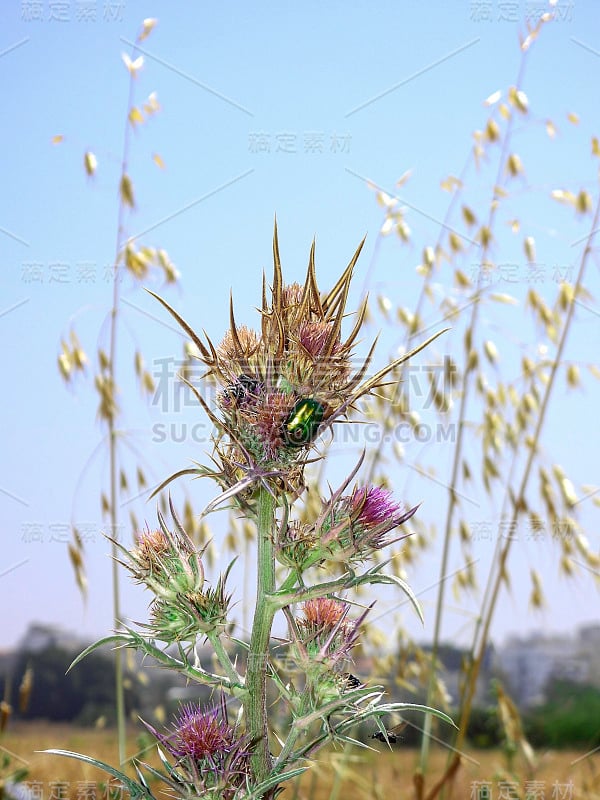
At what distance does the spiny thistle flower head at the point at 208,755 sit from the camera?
1.21m

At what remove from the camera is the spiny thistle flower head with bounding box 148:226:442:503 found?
1.20 m

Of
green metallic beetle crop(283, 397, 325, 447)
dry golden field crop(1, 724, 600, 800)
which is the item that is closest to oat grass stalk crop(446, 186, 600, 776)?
dry golden field crop(1, 724, 600, 800)

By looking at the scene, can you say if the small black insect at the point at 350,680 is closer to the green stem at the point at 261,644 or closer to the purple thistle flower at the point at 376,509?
the green stem at the point at 261,644

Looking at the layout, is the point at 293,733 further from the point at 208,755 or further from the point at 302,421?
the point at 302,421

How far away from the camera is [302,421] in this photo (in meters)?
1.19

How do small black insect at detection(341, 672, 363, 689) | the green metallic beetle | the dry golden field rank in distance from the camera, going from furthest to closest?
the dry golden field → small black insect at detection(341, 672, 363, 689) → the green metallic beetle

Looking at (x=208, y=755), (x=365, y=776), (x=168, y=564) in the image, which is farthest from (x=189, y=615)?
(x=365, y=776)

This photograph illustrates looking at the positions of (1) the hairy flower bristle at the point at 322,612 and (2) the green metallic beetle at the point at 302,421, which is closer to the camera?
(2) the green metallic beetle at the point at 302,421

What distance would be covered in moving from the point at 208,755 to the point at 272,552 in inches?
12.8

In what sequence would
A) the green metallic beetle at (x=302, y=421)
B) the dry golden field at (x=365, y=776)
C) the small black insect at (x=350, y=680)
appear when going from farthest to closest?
the dry golden field at (x=365, y=776) → the small black insect at (x=350, y=680) → the green metallic beetle at (x=302, y=421)

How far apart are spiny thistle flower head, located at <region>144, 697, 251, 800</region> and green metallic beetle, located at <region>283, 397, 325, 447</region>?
0.46 metres

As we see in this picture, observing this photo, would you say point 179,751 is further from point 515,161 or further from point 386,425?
point 515,161

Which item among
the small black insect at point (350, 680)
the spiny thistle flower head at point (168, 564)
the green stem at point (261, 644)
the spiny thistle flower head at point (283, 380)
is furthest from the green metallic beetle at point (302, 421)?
the small black insect at point (350, 680)

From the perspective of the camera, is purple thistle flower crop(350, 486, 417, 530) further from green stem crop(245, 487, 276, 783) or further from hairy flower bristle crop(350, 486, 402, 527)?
green stem crop(245, 487, 276, 783)
